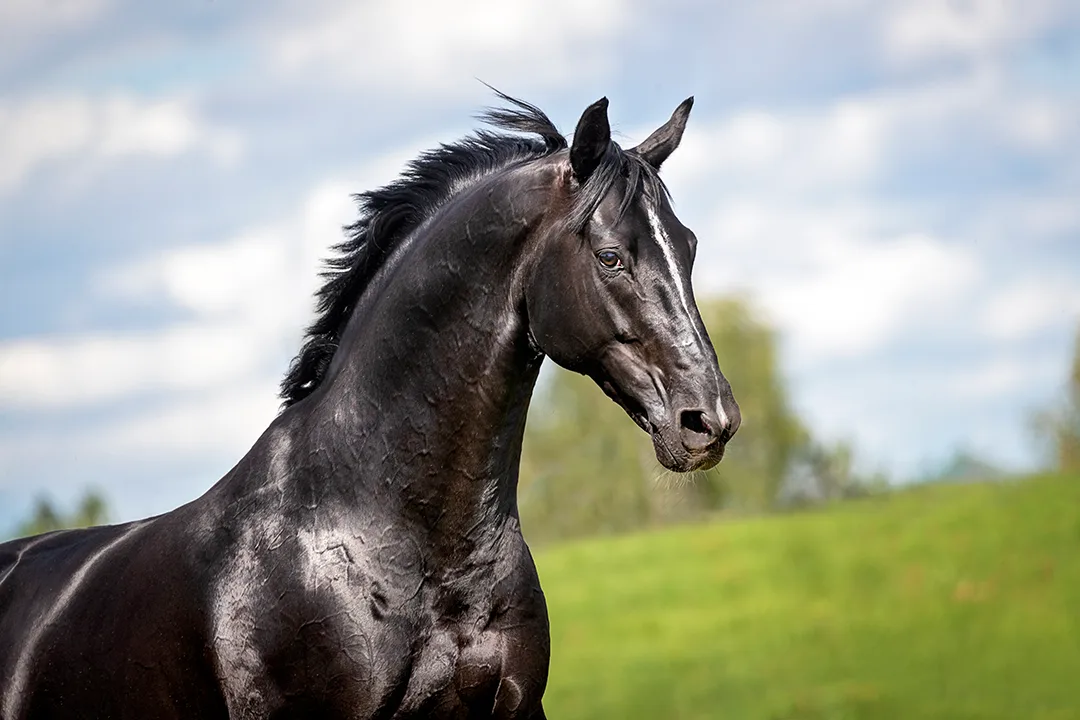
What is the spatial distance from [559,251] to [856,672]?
20772 millimetres

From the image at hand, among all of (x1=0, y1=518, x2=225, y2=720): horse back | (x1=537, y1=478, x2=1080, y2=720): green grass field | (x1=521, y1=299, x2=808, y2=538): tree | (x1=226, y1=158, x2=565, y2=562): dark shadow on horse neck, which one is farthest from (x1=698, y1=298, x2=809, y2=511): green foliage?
(x1=226, y1=158, x2=565, y2=562): dark shadow on horse neck

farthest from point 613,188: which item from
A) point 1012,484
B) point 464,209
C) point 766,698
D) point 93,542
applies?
point 1012,484

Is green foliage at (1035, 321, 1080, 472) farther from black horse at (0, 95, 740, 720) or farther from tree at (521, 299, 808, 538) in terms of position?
black horse at (0, 95, 740, 720)

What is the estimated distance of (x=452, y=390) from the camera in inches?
170

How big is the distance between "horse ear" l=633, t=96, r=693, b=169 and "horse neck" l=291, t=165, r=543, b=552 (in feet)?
1.80

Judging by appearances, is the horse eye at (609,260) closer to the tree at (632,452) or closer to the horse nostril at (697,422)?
the horse nostril at (697,422)

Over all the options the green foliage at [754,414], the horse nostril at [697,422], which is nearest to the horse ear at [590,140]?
the horse nostril at [697,422]

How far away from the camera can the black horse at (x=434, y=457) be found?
4.08 m

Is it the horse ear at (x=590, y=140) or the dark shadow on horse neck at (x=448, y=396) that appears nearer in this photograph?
the horse ear at (x=590, y=140)

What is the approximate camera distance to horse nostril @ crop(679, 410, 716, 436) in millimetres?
3885

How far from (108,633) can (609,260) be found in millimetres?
2371

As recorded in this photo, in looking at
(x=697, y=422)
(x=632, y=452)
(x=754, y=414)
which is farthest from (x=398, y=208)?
(x=754, y=414)

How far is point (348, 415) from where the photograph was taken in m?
4.46

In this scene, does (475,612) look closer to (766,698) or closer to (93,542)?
(93,542)
